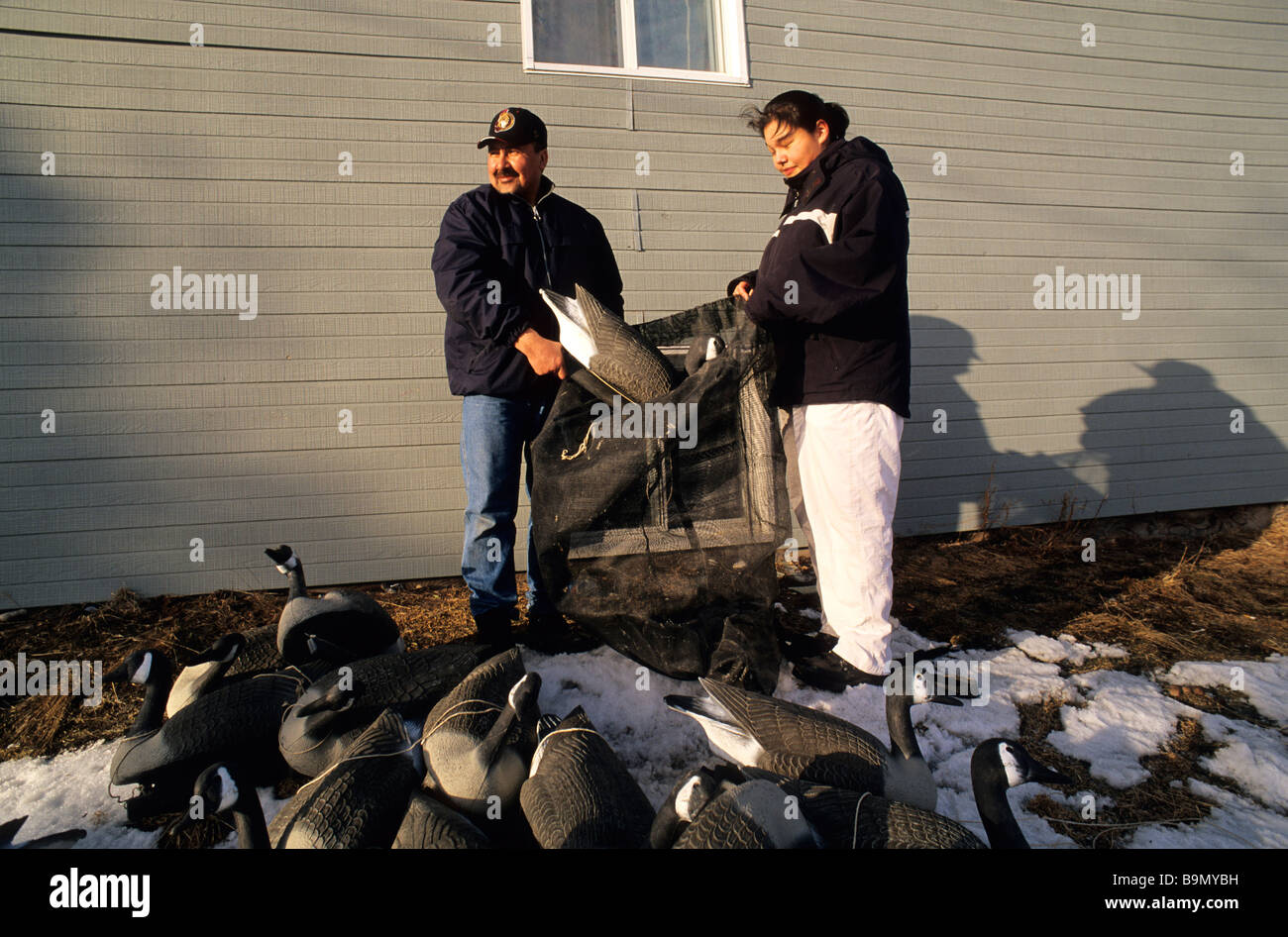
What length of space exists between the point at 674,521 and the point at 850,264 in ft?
4.09

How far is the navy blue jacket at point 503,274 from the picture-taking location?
285 centimetres

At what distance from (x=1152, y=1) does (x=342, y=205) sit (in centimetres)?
652

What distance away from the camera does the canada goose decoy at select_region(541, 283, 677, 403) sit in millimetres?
2615

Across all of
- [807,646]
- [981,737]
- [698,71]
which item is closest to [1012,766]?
[981,737]

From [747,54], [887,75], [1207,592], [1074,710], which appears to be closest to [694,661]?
[1074,710]

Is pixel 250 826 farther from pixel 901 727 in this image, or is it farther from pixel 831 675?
pixel 831 675

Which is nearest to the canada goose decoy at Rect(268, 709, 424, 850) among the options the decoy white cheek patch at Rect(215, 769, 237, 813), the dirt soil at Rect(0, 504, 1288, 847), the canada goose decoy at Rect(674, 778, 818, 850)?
the decoy white cheek patch at Rect(215, 769, 237, 813)

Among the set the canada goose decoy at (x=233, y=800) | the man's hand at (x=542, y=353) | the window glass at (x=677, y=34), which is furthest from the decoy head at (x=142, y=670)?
the window glass at (x=677, y=34)

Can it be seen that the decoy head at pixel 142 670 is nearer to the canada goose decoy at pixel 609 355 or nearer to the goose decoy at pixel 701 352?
the canada goose decoy at pixel 609 355

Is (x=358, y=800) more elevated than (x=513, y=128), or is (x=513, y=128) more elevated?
(x=513, y=128)

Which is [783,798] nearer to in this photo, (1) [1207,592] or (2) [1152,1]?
(1) [1207,592]

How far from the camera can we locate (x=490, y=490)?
2.97m

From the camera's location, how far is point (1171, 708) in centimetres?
281

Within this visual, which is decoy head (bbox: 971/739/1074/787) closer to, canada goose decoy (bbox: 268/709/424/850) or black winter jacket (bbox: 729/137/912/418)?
black winter jacket (bbox: 729/137/912/418)
